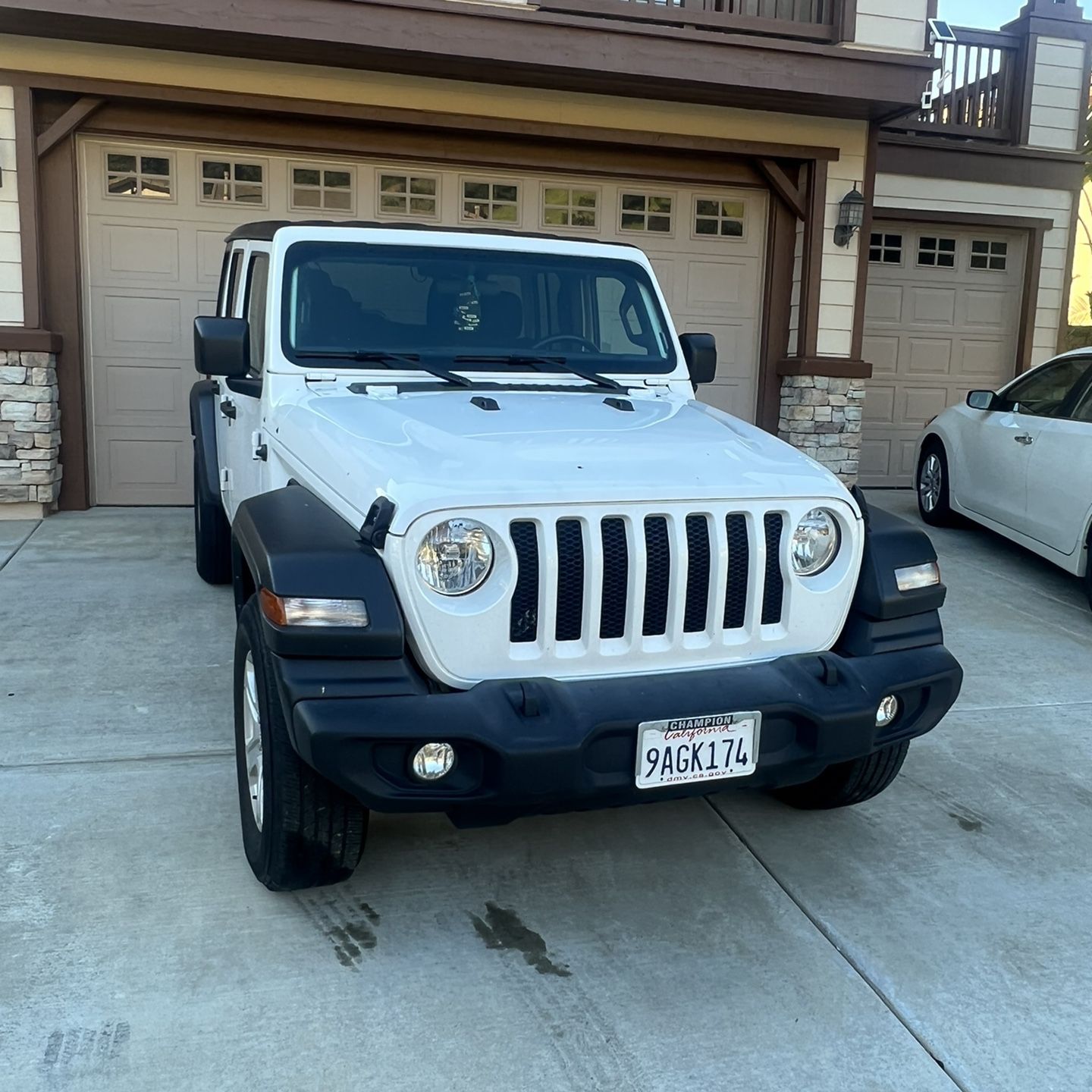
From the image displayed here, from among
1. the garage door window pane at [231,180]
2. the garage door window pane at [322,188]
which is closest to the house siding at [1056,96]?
the garage door window pane at [322,188]

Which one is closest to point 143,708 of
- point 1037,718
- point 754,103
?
point 1037,718

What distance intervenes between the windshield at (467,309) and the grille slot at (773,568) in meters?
1.50

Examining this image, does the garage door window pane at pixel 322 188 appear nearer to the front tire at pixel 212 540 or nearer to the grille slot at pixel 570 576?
the front tire at pixel 212 540

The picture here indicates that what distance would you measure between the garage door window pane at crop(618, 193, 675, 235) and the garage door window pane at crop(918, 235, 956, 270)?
8.97 ft

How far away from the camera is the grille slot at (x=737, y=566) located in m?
2.92

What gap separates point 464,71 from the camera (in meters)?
7.75

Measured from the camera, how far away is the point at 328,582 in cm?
260

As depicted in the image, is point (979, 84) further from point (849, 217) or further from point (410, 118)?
point (410, 118)

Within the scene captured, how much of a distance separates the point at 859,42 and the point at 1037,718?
18.9 feet

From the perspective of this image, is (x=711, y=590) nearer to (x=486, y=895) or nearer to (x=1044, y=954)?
(x=486, y=895)

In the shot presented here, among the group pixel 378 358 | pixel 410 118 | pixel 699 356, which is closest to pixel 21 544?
pixel 410 118

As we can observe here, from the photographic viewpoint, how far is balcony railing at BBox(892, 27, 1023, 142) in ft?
33.9

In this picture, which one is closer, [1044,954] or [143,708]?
[1044,954]

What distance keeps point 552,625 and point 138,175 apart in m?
6.81
